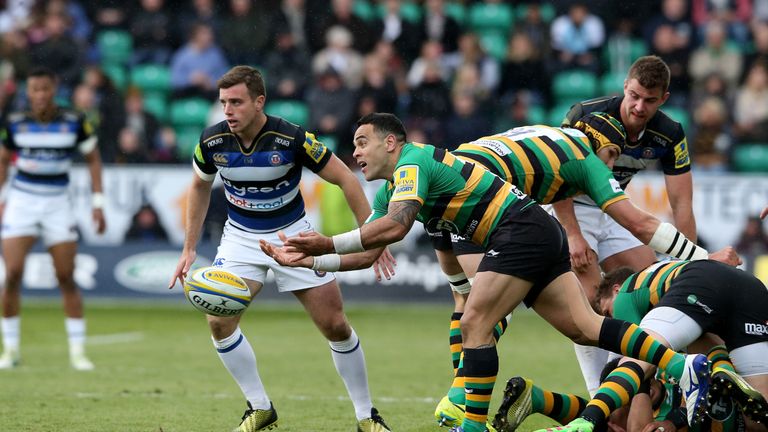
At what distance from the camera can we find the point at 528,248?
6875 mm

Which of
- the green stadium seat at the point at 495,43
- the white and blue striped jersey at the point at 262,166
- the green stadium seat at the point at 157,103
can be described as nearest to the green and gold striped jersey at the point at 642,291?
the white and blue striped jersey at the point at 262,166

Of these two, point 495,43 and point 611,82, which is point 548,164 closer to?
point 611,82

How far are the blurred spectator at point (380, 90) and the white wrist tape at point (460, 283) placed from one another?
34.0 ft

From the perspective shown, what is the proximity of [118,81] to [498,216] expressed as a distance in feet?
49.9

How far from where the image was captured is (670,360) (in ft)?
22.3

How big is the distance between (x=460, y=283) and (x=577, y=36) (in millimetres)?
12161

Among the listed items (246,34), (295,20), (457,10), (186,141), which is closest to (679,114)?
(457,10)

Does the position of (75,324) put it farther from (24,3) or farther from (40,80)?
(24,3)

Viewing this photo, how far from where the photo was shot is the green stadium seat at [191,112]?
20.0 meters

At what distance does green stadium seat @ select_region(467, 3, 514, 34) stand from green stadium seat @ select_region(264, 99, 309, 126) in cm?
381

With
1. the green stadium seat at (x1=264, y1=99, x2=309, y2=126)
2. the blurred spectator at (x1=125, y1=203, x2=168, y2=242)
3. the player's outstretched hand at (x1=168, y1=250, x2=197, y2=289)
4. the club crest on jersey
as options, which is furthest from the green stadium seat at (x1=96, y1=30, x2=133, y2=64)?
the club crest on jersey

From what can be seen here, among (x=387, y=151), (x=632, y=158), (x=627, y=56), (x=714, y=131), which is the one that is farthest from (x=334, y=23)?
(x=387, y=151)

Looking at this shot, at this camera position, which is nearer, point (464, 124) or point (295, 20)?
point (464, 124)

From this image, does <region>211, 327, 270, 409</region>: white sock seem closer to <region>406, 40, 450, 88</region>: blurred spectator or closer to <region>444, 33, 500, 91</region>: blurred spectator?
<region>406, 40, 450, 88</region>: blurred spectator
